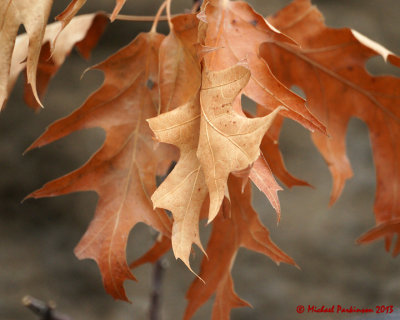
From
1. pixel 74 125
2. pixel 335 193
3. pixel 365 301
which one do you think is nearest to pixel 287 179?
pixel 335 193

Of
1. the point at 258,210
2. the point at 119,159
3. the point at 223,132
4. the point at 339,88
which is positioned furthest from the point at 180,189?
the point at 258,210

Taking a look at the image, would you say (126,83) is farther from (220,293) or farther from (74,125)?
(220,293)

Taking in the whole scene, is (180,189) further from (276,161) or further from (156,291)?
(156,291)

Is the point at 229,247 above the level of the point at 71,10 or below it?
below

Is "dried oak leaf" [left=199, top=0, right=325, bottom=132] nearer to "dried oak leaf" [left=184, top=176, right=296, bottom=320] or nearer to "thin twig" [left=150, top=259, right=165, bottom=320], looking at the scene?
"dried oak leaf" [left=184, top=176, right=296, bottom=320]

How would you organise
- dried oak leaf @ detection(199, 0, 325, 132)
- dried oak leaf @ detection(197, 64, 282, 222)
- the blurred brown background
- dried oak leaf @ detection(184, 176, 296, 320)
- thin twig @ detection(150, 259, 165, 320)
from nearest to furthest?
1. dried oak leaf @ detection(197, 64, 282, 222)
2. dried oak leaf @ detection(199, 0, 325, 132)
3. dried oak leaf @ detection(184, 176, 296, 320)
4. thin twig @ detection(150, 259, 165, 320)
5. the blurred brown background

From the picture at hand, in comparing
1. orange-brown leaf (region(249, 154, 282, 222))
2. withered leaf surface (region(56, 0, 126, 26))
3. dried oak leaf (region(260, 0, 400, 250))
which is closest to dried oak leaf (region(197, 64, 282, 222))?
orange-brown leaf (region(249, 154, 282, 222))
